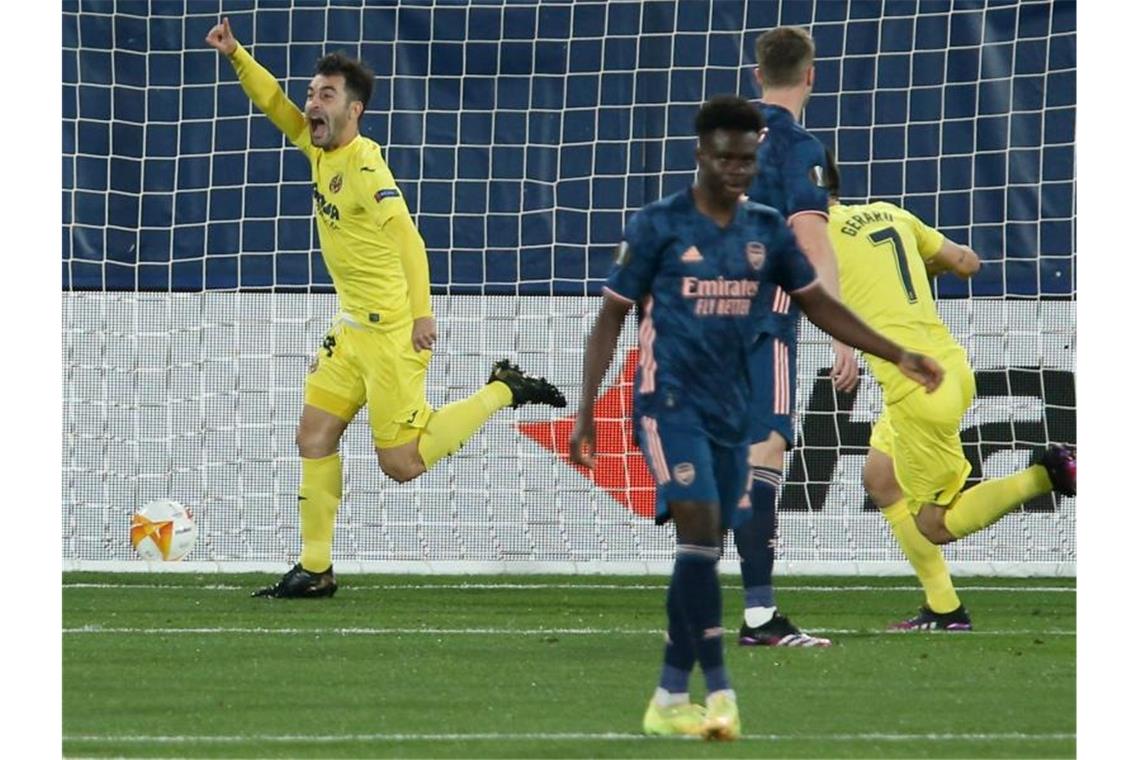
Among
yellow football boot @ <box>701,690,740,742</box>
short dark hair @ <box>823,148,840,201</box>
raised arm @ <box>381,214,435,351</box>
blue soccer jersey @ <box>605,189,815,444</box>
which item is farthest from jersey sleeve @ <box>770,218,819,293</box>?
raised arm @ <box>381,214,435,351</box>

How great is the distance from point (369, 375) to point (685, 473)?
3965mm

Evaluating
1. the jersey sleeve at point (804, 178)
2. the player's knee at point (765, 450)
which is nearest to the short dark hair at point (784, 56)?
the jersey sleeve at point (804, 178)

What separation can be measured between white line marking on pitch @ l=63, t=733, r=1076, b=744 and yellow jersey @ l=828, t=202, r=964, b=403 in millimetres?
2821

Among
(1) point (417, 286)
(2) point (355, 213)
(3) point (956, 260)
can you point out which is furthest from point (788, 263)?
(2) point (355, 213)

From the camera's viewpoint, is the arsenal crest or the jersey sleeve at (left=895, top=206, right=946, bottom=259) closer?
the arsenal crest

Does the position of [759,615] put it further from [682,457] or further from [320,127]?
[320,127]

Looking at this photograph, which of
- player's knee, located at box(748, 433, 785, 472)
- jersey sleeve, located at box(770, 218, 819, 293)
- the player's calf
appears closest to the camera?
jersey sleeve, located at box(770, 218, 819, 293)

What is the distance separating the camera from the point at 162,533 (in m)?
11.3

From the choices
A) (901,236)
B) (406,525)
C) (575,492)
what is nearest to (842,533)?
(575,492)

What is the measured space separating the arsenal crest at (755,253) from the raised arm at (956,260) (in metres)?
2.61

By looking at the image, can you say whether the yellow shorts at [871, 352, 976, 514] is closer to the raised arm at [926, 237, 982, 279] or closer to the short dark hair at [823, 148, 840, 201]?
the raised arm at [926, 237, 982, 279]

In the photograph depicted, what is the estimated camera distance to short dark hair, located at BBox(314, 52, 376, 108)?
33.2ft

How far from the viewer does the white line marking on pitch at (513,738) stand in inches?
246

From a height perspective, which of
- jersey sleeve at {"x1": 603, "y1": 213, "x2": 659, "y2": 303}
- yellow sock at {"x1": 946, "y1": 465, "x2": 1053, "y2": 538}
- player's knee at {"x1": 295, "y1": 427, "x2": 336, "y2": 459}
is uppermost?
jersey sleeve at {"x1": 603, "y1": 213, "x2": 659, "y2": 303}
